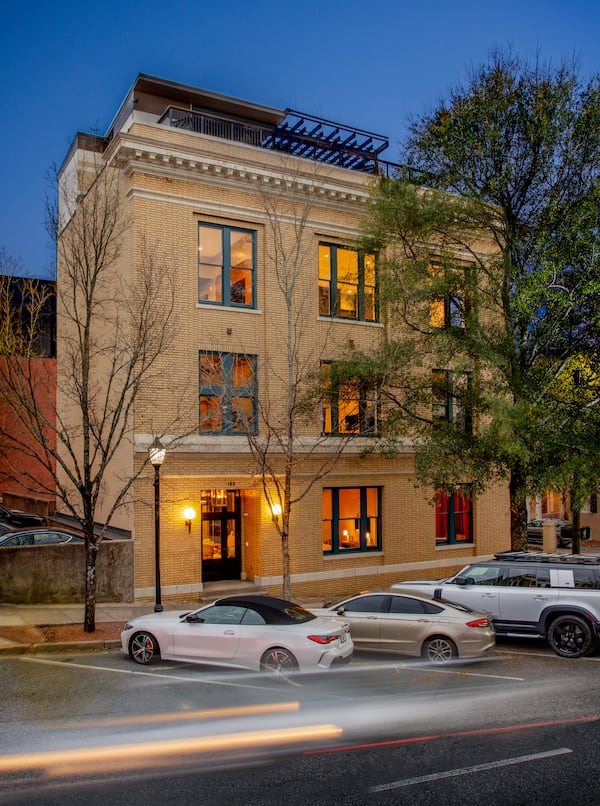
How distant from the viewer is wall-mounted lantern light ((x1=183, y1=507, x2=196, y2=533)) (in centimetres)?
1955

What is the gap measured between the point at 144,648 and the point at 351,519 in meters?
11.2

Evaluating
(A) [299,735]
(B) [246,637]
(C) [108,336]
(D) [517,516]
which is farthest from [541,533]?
(A) [299,735]

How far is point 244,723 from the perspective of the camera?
32.0 feet

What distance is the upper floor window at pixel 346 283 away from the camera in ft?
75.9

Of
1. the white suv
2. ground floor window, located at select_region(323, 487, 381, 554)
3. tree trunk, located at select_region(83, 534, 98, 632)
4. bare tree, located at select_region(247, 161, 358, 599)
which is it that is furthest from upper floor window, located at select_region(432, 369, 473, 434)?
tree trunk, located at select_region(83, 534, 98, 632)

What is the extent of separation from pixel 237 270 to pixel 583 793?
17.2 meters

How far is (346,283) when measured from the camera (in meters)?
23.5

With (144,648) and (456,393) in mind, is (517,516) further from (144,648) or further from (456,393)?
(144,648)

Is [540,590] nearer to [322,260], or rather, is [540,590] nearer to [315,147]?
[322,260]

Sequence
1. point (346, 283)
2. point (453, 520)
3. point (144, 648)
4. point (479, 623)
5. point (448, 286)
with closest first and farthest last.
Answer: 1. point (144, 648)
2. point (479, 623)
3. point (448, 286)
4. point (346, 283)
5. point (453, 520)

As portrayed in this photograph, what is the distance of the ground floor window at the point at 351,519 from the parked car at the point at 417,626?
331 inches

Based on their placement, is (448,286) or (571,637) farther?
(448,286)

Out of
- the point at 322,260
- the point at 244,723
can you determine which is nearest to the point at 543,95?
the point at 322,260

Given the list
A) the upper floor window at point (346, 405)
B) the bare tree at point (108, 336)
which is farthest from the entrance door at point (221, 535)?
the upper floor window at point (346, 405)
